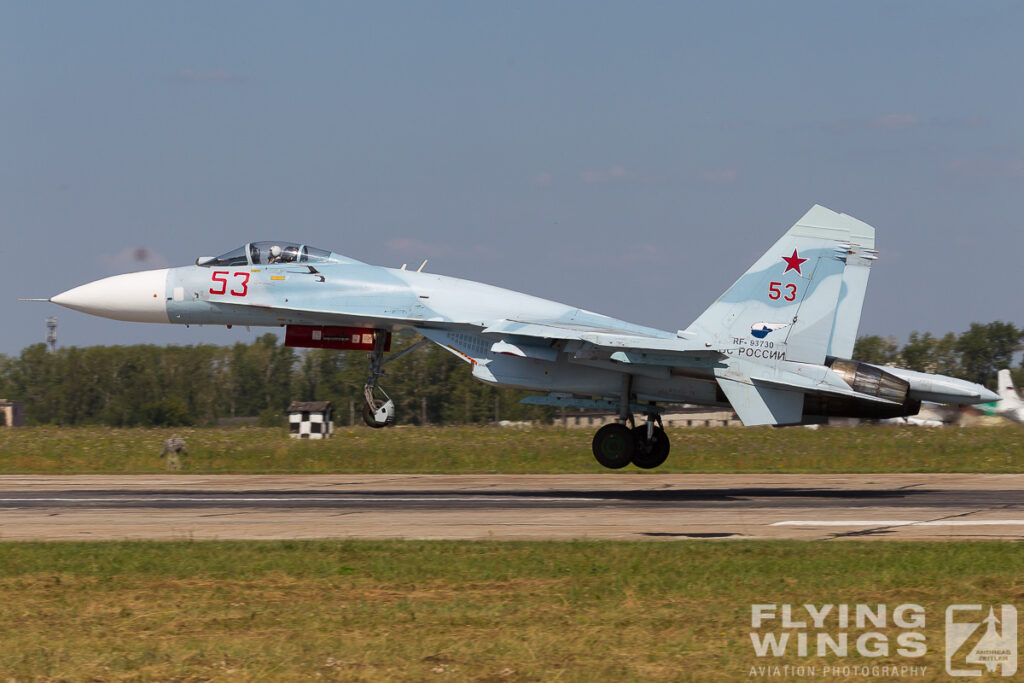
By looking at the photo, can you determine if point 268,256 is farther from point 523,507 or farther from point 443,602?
point 443,602

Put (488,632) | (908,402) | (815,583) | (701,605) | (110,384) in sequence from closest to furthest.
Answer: (488,632) < (701,605) < (815,583) < (908,402) < (110,384)

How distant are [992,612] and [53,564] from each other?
9.29 meters

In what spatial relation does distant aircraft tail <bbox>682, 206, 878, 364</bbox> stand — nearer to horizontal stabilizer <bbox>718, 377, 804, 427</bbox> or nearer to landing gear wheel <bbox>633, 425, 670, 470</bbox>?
horizontal stabilizer <bbox>718, 377, 804, 427</bbox>

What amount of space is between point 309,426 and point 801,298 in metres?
21.0

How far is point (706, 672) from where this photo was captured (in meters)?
7.52

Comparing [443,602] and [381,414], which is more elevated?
[381,414]

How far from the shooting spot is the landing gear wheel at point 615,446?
2086 centimetres

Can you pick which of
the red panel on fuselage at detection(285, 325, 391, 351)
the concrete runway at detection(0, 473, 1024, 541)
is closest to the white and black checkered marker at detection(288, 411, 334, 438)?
the concrete runway at detection(0, 473, 1024, 541)

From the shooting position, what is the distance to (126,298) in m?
21.0

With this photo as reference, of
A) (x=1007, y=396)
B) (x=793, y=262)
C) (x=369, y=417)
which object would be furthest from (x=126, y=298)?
(x=1007, y=396)

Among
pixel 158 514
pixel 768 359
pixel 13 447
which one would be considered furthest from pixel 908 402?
pixel 13 447

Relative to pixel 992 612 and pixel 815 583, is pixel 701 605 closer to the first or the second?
pixel 815 583

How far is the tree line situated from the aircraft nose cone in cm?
4251

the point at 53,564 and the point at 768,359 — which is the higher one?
the point at 768,359
